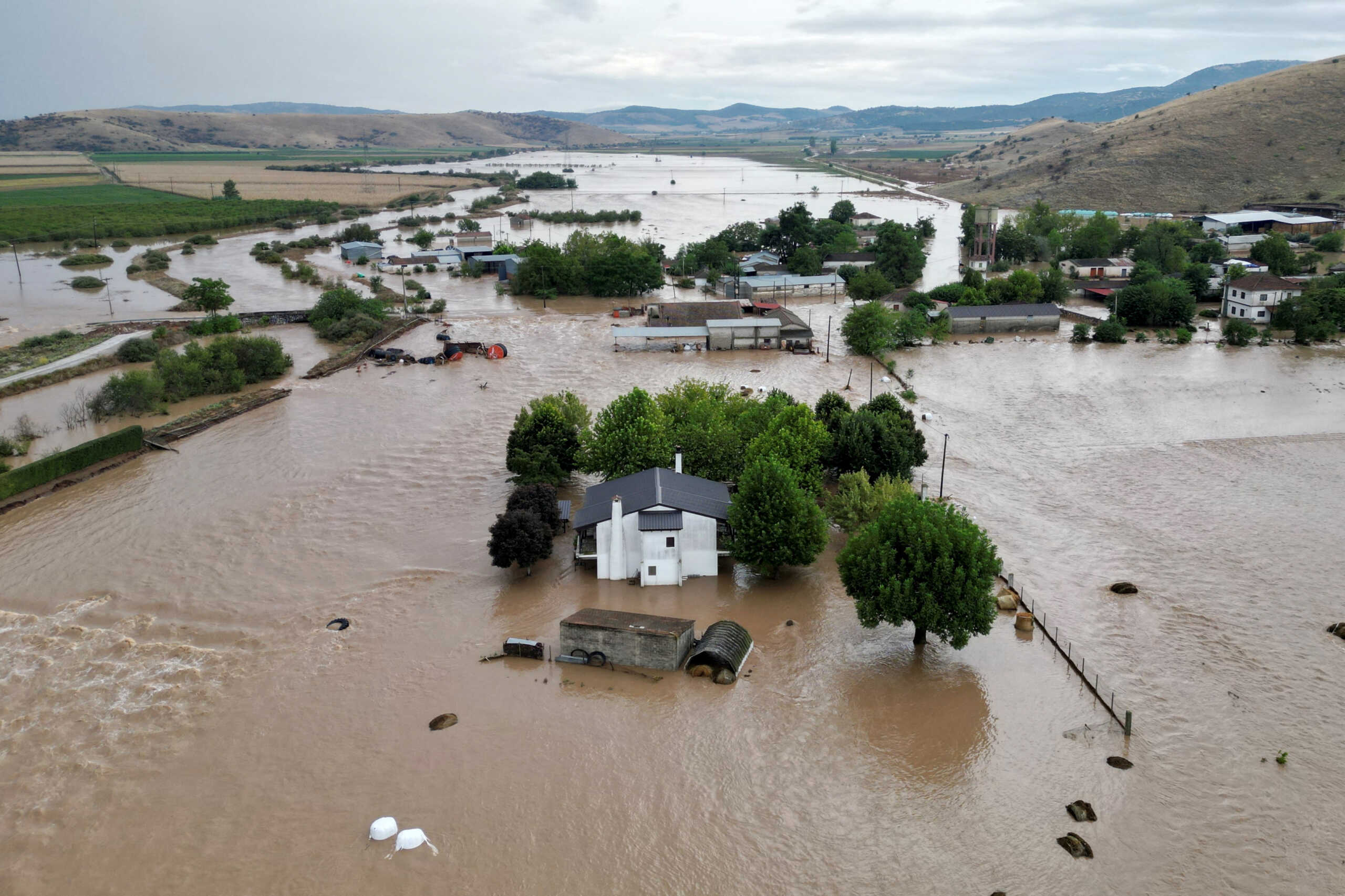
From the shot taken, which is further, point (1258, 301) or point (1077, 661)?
point (1258, 301)

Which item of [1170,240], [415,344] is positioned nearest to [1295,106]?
[1170,240]

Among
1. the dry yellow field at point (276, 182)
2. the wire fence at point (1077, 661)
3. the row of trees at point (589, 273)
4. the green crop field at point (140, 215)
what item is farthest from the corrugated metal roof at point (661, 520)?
the dry yellow field at point (276, 182)

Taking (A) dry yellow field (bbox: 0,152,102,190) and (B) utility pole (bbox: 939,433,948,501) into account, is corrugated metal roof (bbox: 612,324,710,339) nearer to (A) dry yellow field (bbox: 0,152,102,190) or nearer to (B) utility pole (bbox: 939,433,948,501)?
(B) utility pole (bbox: 939,433,948,501)

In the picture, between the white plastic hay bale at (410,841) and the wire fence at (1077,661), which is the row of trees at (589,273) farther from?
the white plastic hay bale at (410,841)

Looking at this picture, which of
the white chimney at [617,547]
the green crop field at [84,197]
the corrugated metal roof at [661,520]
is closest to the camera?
the corrugated metal roof at [661,520]

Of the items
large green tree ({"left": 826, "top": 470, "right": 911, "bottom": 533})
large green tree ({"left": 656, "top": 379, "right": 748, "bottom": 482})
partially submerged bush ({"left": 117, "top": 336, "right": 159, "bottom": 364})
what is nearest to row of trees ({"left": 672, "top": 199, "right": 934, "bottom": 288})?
large green tree ({"left": 656, "top": 379, "right": 748, "bottom": 482})

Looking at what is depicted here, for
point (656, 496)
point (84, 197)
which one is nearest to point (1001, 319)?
point (656, 496)

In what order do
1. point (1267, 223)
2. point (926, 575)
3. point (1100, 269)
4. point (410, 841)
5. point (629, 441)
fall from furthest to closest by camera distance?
point (1267, 223) → point (1100, 269) → point (629, 441) → point (926, 575) → point (410, 841)

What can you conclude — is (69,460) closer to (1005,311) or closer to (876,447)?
(876,447)
